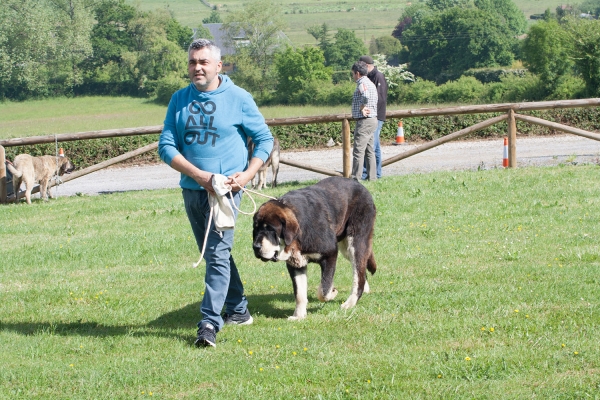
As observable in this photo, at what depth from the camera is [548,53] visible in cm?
4894

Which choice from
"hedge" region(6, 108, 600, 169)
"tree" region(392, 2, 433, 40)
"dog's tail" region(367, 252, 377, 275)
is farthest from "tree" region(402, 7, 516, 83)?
"dog's tail" region(367, 252, 377, 275)

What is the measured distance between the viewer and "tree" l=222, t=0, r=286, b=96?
64875mm

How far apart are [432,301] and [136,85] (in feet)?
225

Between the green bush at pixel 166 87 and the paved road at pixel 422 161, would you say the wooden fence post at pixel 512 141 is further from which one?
the green bush at pixel 166 87

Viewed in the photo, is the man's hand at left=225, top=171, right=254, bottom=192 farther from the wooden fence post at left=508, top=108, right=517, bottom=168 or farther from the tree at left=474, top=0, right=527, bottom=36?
the tree at left=474, top=0, right=527, bottom=36

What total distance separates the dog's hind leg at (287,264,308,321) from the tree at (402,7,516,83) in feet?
246

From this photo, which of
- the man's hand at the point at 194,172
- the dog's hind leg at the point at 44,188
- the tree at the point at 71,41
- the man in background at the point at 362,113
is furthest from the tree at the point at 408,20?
the man's hand at the point at 194,172

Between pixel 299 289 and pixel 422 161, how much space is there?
14.9 m

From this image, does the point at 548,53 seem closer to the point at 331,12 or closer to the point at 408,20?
the point at 408,20

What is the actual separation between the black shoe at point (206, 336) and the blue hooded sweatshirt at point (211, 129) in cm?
109

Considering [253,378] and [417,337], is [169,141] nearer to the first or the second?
[253,378]

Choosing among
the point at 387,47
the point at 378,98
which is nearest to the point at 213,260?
the point at 378,98

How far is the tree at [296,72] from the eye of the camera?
5725 cm

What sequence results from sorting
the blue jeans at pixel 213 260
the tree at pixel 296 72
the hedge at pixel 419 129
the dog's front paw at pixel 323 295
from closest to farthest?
the blue jeans at pixel 213 260
the dog's front paw at pixel 323 295
the hedge at pixel 419 129
the tree at pixel 296 72
